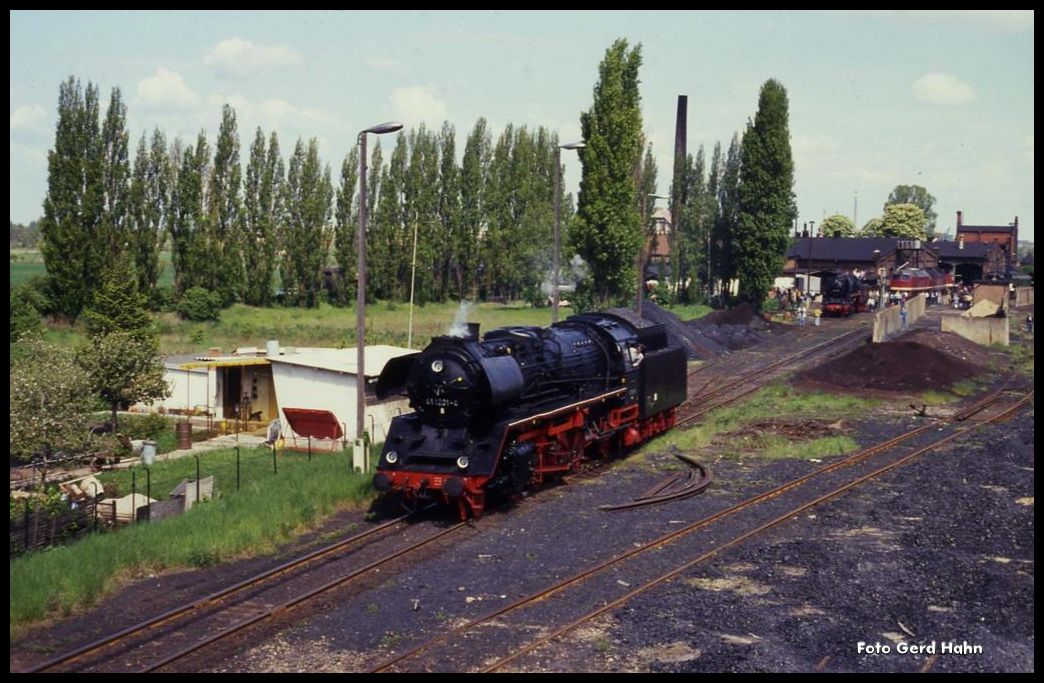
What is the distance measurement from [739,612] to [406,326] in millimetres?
46934

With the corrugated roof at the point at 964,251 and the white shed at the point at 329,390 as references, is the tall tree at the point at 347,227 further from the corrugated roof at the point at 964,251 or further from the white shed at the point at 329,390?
the corrugated roof at the point at 964,251

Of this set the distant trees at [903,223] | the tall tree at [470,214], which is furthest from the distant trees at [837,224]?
the tall tree at [470,214]

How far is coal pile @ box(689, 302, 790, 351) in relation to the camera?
163 feet

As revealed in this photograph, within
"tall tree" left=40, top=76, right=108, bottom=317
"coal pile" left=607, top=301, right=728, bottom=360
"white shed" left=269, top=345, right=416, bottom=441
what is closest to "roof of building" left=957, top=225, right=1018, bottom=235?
"coal pile" left=607, top=301, right=728, bottom=360

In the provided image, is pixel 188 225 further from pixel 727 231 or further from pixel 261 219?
pixel 727 231

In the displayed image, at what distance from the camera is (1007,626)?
12555 millimetres

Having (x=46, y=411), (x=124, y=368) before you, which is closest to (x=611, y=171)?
(x=124, y=368)

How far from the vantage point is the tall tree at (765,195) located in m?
61.8

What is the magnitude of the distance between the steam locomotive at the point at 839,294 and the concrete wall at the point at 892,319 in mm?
4362

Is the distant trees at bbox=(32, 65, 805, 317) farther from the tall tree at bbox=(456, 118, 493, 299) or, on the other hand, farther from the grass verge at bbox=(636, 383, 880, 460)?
the grass verge at bbox=(636, 383, 880, 460)

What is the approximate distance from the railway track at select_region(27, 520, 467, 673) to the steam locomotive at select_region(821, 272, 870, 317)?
52688 mm

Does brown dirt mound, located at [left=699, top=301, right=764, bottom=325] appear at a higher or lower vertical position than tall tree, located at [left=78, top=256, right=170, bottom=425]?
higher

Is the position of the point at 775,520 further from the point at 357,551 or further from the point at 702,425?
the point at 702,425

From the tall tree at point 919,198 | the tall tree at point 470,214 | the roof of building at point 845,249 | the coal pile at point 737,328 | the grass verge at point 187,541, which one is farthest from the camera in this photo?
the tall tree at point 919,198
